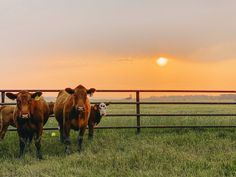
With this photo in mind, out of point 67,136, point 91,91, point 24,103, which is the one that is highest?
point 91,91

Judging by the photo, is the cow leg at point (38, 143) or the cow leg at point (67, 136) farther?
the cow leg at point (67, 136)

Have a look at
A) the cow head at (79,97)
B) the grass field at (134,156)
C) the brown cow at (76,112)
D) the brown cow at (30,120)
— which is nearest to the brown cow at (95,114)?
the grass field at (134,156)

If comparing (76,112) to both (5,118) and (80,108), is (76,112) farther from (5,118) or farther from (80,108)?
(5,118)

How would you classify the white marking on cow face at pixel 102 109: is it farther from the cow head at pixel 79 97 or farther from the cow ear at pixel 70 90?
the cow ear at pixel 70 90

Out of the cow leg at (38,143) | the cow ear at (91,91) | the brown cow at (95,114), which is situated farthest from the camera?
the brown cow at (95,114)

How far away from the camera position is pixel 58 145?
12.4 meters

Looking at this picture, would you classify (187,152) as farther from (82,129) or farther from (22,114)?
(22,114)

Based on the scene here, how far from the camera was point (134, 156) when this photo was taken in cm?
982

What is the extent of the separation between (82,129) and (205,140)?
388 centimetres

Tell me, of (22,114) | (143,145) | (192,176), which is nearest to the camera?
(192,176)

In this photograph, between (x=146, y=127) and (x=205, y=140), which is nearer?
(x=205, y=140)

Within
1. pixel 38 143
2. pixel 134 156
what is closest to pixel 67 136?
pixel 38 143

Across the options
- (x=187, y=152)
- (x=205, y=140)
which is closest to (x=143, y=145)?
(x=187, y=152)

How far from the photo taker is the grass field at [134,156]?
877 cm
